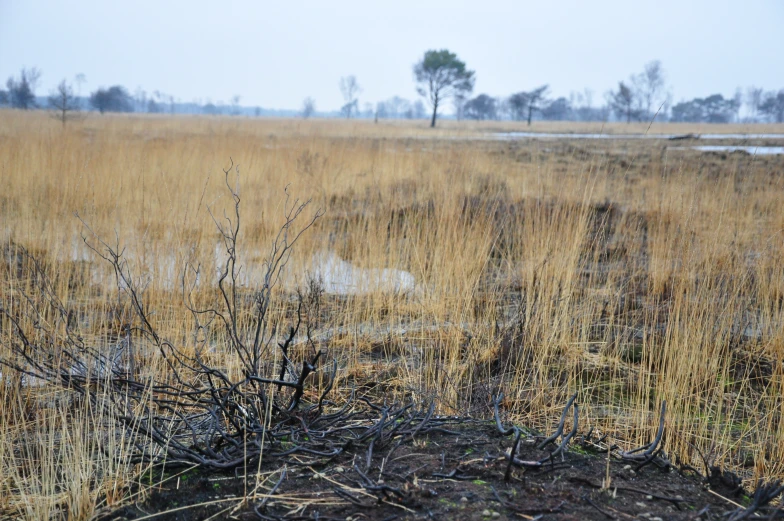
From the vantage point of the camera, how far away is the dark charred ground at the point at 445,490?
1.77 metres

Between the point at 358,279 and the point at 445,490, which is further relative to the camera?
the point at 358,279

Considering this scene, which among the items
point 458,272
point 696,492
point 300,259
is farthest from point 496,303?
point 696,492

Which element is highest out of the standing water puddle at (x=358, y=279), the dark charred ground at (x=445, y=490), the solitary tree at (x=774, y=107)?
the solitary tree at (x=774, y=107)

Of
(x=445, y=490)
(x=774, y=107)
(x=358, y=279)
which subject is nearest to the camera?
(x=445, y=490)

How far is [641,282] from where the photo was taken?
5.24 metres

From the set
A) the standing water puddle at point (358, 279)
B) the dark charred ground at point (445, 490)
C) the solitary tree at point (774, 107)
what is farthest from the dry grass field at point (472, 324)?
the solitary tree at point (774, 107)

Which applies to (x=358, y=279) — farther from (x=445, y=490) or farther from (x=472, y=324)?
(x=445, y=490)

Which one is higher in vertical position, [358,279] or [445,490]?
[358,279]

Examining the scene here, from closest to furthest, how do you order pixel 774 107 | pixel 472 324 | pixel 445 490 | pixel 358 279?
1. pixel 445 490
2. pixel 472 324
3. pixel 358 279
4. pixel 774 107

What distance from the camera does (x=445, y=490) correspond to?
191 cm

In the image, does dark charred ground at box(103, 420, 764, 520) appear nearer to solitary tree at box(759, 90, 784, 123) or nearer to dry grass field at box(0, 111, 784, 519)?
dry grass field at box(0, 111, 784, 519)

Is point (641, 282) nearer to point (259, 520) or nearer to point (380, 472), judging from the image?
point (380, 472)

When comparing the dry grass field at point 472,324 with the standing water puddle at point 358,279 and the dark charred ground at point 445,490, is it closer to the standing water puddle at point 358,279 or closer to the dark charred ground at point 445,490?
the standing water puddle at point 358,279

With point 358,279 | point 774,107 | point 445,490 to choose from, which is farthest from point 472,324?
point 774,107
